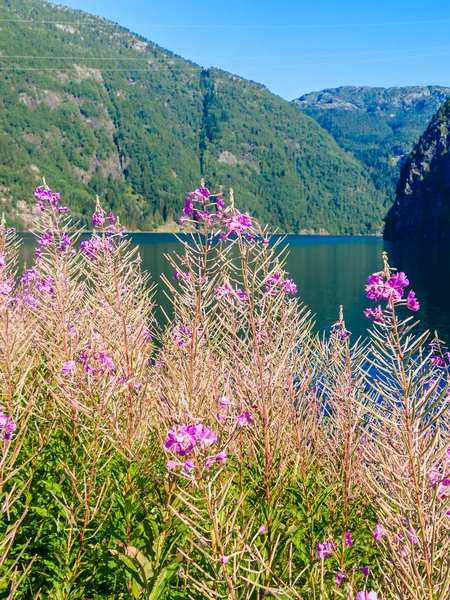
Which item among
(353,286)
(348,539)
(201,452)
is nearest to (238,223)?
A: (201,452)

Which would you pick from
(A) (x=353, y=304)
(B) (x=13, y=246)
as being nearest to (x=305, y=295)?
(A) (x=353, y=304)

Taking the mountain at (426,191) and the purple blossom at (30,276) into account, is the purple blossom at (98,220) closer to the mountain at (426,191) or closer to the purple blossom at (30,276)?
the purple blossom at (30,276)

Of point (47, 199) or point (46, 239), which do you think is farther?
point (47, 199)

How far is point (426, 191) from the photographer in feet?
421

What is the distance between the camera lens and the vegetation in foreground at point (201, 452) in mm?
2051

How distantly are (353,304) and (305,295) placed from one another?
583cm

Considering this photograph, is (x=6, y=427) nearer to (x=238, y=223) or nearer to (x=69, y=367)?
(x=69, y=367)

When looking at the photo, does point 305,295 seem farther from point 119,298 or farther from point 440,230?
point 440,230

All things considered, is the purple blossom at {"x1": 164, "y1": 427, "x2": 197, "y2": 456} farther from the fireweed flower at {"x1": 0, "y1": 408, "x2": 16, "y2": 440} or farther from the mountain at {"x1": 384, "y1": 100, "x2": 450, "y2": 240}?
the mountain at {"x1": 384, "y1": 100, "x2": 450, "y2": 240}

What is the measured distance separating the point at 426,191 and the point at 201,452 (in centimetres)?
13940

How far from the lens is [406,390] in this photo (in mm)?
1976

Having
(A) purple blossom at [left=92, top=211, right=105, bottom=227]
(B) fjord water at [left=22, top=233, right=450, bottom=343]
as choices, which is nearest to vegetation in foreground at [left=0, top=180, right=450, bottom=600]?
(A) purple blossom at [left=92, top=211, right=105, bottom=227]

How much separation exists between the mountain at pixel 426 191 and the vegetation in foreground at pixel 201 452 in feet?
406

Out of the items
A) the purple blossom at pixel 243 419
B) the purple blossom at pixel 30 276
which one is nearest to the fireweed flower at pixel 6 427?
the purple blossom at pixel 243 419
